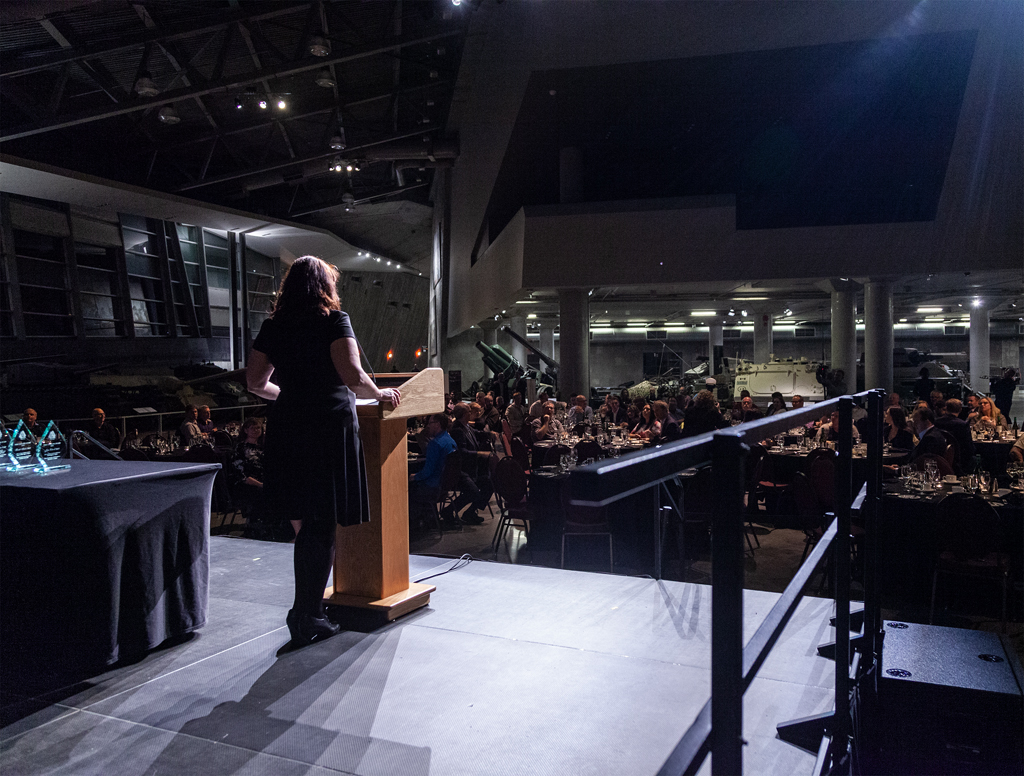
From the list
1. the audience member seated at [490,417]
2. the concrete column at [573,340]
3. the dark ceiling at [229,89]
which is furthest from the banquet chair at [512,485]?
the concrete column at [573,340]

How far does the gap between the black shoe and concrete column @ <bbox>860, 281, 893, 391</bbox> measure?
12.0 meters

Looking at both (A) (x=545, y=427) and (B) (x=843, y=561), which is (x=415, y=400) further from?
(A) (x=545, y=427)

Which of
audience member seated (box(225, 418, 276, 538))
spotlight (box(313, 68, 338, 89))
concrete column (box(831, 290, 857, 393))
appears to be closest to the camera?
audience member seated (box(225, 418, 276, 538))

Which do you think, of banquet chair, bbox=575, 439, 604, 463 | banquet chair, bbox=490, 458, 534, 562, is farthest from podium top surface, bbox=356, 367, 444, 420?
banquet chair, bbox=575, 439, 604, 463

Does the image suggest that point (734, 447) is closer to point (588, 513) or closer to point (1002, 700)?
point (1002, 700)

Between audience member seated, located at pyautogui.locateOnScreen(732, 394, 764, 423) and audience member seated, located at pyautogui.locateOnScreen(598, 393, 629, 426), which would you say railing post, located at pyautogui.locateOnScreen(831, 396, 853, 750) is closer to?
audience member seated, located at pyautogui.locateOnScreen(732, 394, 764, 423)

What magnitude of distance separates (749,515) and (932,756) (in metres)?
5.27

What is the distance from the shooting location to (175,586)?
2.58 meters

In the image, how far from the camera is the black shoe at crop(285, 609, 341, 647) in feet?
8.27

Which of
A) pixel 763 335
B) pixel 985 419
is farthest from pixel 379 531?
pixel 763 335

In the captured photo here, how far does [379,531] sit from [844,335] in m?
12.6

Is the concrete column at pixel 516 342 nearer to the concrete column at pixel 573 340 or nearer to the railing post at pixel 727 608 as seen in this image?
the concrete column at pixel 573 340

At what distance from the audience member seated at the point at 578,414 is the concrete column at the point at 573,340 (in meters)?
2.62

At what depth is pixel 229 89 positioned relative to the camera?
11.2m
